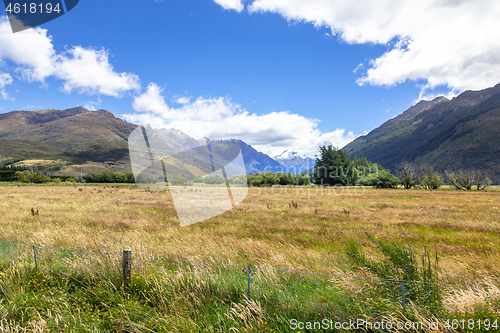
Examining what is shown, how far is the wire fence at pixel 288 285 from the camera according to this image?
4719 millimetres

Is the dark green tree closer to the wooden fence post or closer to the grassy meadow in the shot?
the grassy meadow

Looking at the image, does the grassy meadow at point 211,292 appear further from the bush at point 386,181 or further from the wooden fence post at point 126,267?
the bush at point 386,181

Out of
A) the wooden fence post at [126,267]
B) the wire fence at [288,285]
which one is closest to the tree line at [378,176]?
the wire fence at [288,285]

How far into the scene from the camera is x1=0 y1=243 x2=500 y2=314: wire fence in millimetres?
4719

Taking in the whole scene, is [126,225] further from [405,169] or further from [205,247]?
[405,169]

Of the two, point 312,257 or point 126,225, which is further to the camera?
point 126,225

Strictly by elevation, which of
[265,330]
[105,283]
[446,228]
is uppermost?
[105,283]

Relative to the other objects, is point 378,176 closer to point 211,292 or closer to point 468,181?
point 468,181

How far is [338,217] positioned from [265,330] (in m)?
15.3

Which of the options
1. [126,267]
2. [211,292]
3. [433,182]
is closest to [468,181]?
[433,182]

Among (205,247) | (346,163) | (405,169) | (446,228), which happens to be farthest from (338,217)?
(346,163)

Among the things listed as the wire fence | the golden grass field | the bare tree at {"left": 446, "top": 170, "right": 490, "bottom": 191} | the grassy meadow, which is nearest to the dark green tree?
the bare tree at {"left": 446, "top": 170, "right": 490, "bottom": 191}

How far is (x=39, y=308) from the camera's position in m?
5.05

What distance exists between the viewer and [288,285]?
5.96m
